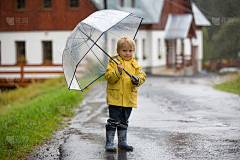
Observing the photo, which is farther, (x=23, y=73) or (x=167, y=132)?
(x=23, y=73)

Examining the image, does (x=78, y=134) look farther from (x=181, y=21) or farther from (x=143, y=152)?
(x=181, y=21)

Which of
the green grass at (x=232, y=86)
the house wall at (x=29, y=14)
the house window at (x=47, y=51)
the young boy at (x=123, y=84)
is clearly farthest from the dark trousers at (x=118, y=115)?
the house window at (x=47, y=51)

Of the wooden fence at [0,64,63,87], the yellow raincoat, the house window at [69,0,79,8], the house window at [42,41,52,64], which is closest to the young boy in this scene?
the yellow raincoat

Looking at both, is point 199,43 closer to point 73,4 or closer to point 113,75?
point 73,4

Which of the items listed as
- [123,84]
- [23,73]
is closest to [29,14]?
[123,84]

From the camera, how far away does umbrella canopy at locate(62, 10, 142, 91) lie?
480cm

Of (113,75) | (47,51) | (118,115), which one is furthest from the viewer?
(47,51)

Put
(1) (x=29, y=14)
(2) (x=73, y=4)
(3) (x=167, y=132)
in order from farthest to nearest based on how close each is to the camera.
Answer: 1. (2) (x=73, y=4)
2. (1) (x=29, y=14)
3. (3) (x=167, y=132)

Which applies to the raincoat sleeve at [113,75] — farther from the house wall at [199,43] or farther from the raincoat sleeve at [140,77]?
the house wall at [199,43]

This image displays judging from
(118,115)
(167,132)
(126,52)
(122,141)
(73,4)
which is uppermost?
(73,4)

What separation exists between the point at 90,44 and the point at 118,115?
3.42 feet

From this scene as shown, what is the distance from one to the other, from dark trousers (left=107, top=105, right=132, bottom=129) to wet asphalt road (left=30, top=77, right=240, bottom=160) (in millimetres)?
387

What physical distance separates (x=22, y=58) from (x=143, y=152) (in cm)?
1721

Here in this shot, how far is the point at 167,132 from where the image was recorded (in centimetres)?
605
